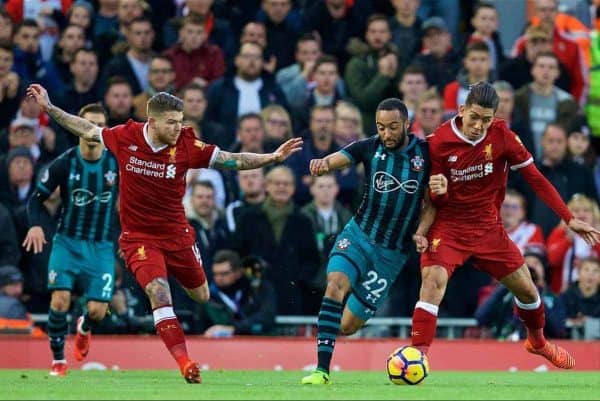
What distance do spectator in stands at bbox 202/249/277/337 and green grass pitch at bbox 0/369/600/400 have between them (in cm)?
143

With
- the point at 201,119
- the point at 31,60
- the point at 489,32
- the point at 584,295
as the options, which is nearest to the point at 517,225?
the point at 584,295

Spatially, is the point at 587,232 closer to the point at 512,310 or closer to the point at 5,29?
the point at 512,310

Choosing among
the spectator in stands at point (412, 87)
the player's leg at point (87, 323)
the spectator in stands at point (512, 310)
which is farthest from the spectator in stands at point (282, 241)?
the player's leg at point (87, 323)

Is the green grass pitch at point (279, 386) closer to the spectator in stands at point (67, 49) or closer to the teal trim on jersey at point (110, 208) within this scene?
the teal trim on jersey at point (110, 208)

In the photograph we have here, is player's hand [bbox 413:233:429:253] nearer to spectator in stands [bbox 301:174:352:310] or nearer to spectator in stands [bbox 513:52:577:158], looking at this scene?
spectator in stands [bbox 301:174:352:310]

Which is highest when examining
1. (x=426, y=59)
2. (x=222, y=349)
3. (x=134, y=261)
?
(x=426, y=59)

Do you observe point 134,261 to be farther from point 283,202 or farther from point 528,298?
point 283,202

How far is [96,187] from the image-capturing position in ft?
50.3

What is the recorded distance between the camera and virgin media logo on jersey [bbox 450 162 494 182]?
512 inches

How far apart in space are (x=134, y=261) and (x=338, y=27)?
9342 millimetres

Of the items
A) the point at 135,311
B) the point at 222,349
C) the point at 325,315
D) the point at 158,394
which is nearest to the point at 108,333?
the point at 135,311

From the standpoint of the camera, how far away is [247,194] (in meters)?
19.1

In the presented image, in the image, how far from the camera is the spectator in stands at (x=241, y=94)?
2006 centimetres

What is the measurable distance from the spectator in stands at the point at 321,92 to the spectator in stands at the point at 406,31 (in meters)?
1.18
